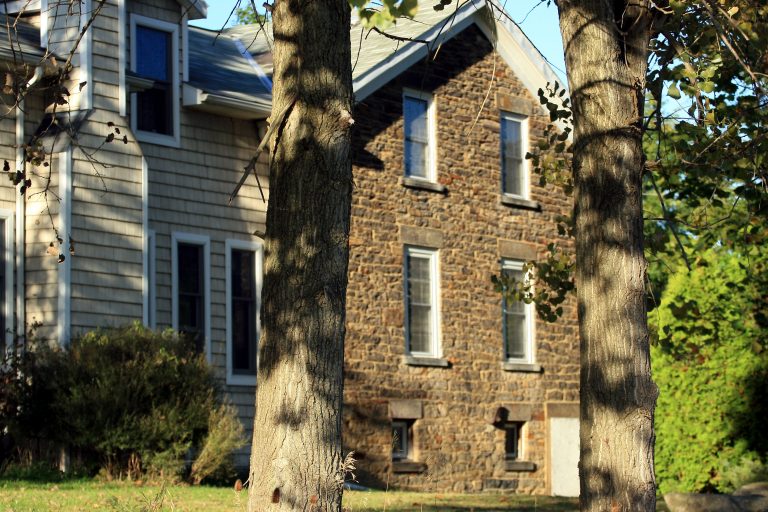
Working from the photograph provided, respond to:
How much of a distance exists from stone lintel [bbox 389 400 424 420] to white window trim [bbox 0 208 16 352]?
21.0 feet

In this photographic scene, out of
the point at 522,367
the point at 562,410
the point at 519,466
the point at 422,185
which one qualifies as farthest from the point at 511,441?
the point at 422,185

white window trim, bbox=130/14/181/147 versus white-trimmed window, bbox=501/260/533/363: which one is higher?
white window trim, bbox=130/14/181/147

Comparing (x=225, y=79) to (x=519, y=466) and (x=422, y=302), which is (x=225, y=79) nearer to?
(x=422, y=302)

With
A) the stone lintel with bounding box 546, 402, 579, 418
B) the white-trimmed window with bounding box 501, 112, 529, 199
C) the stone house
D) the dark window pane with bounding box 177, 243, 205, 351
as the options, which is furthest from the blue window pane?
the stone lintel with bounding box 546, 402, 579, 418

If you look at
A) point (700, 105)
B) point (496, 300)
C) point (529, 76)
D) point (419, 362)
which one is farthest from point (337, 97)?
point (529, 76)

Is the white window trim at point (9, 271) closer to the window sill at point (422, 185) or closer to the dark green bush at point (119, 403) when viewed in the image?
the dark green bush at point (119, 403)

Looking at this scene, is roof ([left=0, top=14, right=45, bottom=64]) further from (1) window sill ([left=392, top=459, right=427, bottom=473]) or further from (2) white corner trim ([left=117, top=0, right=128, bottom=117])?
(1) window sill ([left=392, top=459, right=427, bottom=473])

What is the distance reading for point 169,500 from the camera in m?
11.4

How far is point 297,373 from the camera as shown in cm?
688

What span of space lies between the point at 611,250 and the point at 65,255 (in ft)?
31.5

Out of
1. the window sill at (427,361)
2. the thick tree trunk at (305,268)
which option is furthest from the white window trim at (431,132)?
the thick tree trunk at (305,268)

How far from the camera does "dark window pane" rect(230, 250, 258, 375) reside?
19.0 meters

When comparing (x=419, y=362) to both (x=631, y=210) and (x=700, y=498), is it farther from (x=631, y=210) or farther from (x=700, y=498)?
(x=631, y=210)

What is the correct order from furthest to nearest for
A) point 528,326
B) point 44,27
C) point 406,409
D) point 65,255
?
1. point 528,326
2. point 406,409
3. point 44,27
4. point 65,255
